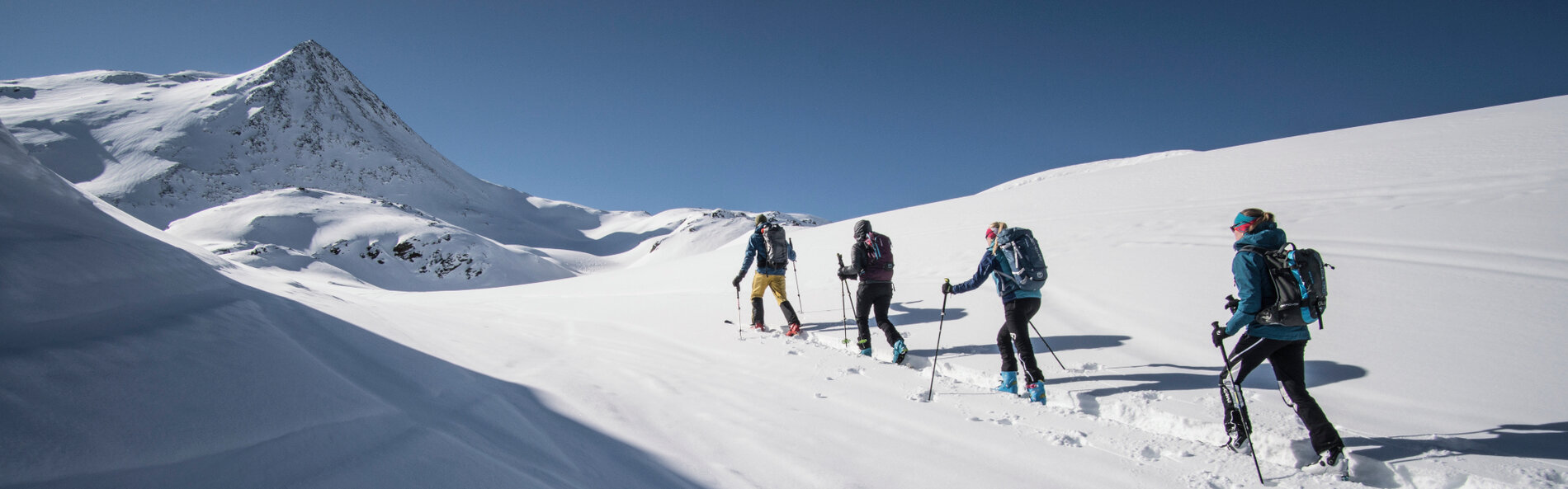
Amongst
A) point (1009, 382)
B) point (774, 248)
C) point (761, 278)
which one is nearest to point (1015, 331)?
point (1009, 382)

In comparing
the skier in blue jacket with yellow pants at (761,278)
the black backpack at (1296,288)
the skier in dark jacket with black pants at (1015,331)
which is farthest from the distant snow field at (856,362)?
the black backpack at (1296,288)

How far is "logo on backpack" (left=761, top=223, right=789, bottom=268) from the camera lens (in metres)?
8.27

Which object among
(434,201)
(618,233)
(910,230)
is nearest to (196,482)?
(910,230)

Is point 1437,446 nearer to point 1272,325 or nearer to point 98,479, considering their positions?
point 1272,325

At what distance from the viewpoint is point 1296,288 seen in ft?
12.3

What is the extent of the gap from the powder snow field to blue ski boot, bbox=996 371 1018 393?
0.63ft

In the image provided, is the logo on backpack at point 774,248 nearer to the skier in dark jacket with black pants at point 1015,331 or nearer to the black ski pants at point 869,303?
the black ski pants at point 869,303

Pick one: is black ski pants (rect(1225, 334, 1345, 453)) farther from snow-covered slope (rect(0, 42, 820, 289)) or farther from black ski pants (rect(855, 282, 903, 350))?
snow-covered slope (rect(0, 42, 820, 289))

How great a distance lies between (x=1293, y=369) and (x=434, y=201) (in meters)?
131

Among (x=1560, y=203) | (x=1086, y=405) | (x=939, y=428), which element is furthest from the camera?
(x=1560, y=203)

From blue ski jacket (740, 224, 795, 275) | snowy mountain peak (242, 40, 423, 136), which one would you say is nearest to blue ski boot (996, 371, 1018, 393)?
blue ski jacket (740, 224, 795, 275)

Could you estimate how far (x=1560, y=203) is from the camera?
25.9ft

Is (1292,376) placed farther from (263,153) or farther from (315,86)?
(315,86)

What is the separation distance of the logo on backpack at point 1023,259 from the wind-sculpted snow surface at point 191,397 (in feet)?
11.6
